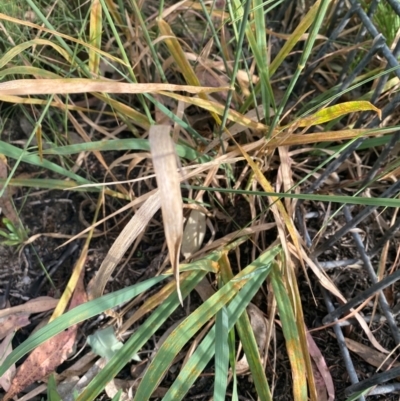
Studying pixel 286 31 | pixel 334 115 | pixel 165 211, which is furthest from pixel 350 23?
pixel 165 211

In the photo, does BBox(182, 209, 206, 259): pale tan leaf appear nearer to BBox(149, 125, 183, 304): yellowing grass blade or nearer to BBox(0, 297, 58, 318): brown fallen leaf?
BBox(0, 297, 58, 318): brown fallen leaf

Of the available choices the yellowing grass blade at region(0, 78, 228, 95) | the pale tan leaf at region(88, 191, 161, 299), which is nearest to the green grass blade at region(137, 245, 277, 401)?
the pale tan leaf at region(88, 191, 161, 299)

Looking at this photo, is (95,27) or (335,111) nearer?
(335,111)

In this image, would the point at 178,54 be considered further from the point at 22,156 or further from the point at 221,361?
the point at 221,361

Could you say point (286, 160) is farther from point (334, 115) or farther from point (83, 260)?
point (83, 260)

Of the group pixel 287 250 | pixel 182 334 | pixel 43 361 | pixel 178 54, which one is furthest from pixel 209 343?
pixel 178 54

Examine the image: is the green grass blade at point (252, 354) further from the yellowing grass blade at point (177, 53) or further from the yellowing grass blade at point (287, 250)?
the yellowing grass blade at point (177, 53)
